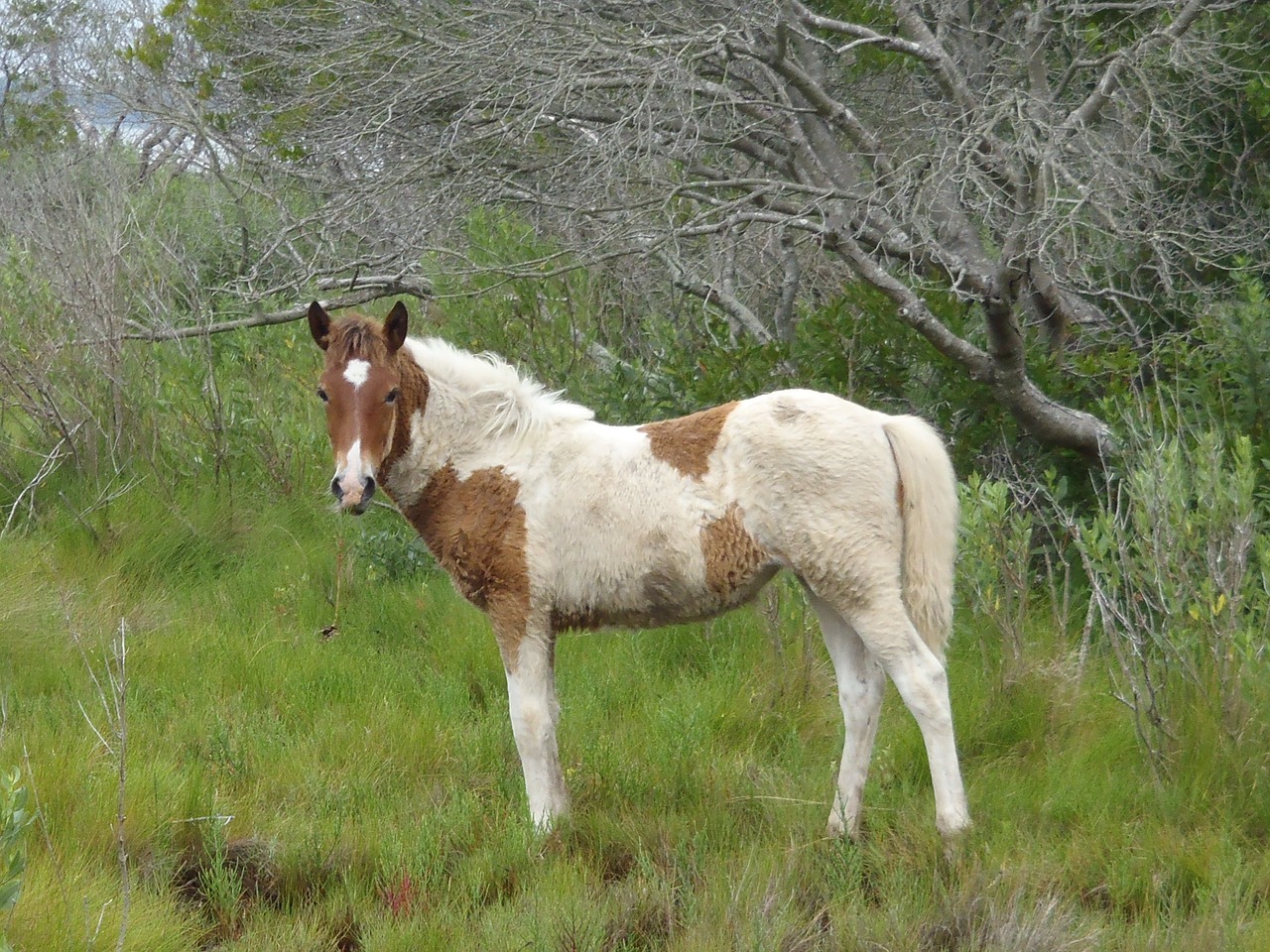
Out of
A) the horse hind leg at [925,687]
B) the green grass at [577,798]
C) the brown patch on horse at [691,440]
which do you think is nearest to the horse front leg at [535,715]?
the green grass at [577,798]

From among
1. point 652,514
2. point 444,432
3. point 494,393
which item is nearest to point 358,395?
point 444,432

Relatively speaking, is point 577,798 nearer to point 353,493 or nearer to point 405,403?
point 353,493

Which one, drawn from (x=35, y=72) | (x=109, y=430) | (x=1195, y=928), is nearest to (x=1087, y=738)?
(x=1195, y=928)

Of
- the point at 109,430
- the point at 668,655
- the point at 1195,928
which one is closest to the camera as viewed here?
the point at 1195,928

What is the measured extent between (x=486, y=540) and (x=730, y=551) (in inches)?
34.8

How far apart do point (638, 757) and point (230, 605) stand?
297cm

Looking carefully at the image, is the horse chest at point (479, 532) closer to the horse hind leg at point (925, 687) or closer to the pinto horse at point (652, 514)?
the pinto horse at point (652, 514)

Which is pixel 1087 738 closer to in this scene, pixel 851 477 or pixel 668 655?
pixel 851 477

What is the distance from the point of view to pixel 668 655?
605 centimetres

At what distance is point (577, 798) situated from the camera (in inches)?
186

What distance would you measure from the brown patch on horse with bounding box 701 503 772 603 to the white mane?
80cm

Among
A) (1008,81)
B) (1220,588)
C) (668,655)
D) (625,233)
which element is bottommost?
(668,655)

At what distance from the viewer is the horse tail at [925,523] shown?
13.9ft

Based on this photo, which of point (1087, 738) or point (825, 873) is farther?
point (1087, 738)
